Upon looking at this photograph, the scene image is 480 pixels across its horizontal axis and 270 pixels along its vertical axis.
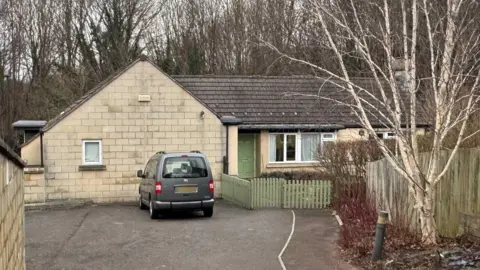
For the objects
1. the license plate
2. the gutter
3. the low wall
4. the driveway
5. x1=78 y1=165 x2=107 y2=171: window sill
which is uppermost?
the gutter

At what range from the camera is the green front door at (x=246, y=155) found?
2406 cm

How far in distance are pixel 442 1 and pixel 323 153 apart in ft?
28.6

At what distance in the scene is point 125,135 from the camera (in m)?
20.3

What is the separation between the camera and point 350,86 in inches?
378

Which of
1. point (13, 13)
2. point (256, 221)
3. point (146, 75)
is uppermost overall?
point (13, 13)

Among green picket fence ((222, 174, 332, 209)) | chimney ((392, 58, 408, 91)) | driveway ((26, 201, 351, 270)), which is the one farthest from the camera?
green picket fence ((222, 174, 332, 209))

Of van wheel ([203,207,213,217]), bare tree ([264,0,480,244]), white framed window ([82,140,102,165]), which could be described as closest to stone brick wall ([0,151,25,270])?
bare tree ([264,0,480,244])

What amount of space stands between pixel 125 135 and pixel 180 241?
9512 millimetres

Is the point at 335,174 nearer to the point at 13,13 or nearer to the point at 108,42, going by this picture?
the point at 108,42

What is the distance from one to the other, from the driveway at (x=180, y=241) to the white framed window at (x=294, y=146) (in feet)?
24.4

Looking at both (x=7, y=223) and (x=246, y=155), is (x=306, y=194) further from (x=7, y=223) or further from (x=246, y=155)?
(x=7, y=223)

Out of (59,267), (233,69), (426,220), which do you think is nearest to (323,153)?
(426,220)

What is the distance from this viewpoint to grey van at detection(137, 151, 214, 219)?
577 inches

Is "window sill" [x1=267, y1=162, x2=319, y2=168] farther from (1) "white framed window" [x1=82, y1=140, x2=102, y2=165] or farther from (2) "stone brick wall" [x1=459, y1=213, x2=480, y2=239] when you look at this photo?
(2) "stone brick wall" [x1=459, y1=213, x2=480, y2=239]
